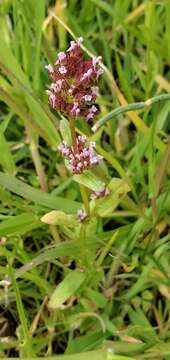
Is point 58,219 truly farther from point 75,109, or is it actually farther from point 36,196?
point 75,109

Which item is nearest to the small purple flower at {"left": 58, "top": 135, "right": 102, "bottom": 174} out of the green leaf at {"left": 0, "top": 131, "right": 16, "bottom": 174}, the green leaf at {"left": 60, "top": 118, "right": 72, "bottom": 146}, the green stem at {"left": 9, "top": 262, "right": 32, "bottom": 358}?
the green leaf at {"left": 60, "top": 118, "right": 72, "bottom": 146}

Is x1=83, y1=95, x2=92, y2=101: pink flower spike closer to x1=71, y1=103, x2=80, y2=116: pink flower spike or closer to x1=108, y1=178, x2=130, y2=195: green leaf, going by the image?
x1=71, y1=103, x2=80, y2=116: pink flower spike

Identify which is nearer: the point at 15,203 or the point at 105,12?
the point at 15,203

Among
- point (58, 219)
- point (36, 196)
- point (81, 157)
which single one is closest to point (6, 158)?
point (36, 196)

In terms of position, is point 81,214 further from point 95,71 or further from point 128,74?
point 128,74

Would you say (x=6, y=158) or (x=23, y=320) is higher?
(x=6, y=158)

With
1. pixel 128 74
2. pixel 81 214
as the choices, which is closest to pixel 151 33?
pixel 128 74
